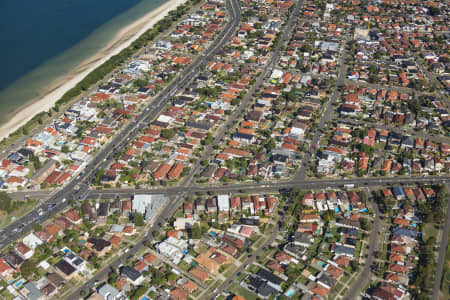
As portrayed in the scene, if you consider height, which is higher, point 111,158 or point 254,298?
point 111,158

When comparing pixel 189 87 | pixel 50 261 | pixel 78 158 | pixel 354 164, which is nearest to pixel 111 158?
pixel 78 158

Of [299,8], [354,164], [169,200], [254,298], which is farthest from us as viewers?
[299,8]

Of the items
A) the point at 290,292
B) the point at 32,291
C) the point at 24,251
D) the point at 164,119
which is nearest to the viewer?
the point at 290,292

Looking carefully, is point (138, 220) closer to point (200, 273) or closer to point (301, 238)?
point (200, 273)

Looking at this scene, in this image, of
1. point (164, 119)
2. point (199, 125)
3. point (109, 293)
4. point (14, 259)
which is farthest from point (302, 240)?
point (164, 119)

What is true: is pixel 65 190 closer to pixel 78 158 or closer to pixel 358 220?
pixel 78 158

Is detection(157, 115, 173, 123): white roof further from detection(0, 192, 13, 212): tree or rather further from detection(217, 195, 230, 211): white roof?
detection(0, 192, 13, 212): tree
